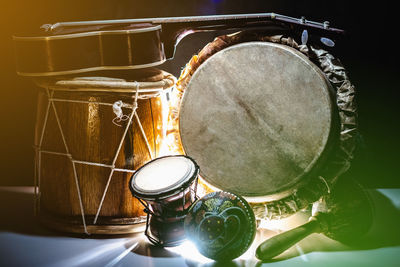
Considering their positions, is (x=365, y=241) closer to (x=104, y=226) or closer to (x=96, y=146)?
(x=104, y=226)

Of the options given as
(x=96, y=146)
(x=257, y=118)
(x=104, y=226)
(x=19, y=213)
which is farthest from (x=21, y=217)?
(x=257, y=118)

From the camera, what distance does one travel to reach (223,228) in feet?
6.25

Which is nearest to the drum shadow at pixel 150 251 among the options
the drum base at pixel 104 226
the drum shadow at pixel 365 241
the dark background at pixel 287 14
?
the drum base at pixel 104 226

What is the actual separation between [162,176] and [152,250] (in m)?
0.37

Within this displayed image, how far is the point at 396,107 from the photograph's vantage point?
2691 mm

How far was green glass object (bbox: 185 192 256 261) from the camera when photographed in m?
1.90

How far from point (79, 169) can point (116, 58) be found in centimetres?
59

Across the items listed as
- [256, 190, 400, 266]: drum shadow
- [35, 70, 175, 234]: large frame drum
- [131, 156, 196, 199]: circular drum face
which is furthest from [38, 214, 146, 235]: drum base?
[256, 190, 400, 266]: drum shadow

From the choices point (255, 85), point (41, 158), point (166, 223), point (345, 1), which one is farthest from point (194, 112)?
point (345, 1)

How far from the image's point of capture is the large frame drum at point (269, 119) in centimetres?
203

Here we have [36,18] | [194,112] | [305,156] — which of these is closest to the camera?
[305,156]

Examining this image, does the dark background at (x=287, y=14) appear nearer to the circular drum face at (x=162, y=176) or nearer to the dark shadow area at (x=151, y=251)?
the circular drum face at (x=162, y=176)

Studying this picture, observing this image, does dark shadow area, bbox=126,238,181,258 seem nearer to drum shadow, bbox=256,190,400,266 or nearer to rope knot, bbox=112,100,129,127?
drum shadow, bbox=256,190,400,266

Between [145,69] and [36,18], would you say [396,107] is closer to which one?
[145,69]
